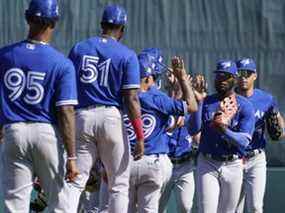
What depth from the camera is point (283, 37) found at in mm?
12484

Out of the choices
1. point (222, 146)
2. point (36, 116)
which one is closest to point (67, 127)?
point (36, 116)

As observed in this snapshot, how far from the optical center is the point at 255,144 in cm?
1111

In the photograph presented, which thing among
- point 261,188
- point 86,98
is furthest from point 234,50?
point 86,98

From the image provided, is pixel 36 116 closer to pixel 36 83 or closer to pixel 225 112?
pixel 36 83

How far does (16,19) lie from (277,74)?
10.4 feet

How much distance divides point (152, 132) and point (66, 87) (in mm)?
1916

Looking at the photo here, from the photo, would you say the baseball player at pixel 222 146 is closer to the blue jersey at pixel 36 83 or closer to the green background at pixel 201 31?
the green background at pixel 201 31

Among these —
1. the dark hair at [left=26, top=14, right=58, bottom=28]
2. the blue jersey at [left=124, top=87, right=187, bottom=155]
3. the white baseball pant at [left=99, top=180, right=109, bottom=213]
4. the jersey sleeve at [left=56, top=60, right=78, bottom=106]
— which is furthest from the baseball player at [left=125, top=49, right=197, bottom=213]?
the dark hair at [left=26, top=14, right=58, bottom=28]

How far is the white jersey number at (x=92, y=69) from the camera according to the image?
331 inches

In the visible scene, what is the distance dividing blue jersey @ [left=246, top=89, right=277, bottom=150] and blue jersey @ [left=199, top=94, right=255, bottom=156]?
101 centimetres

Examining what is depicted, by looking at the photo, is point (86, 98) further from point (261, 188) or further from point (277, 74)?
point (277, 74)

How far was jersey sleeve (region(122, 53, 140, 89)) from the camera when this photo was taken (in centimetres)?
832

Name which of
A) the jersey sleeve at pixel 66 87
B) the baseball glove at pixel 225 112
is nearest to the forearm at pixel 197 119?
the baseball glove at pixel 225 112

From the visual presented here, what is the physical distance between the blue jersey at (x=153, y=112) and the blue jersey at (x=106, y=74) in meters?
0.60
